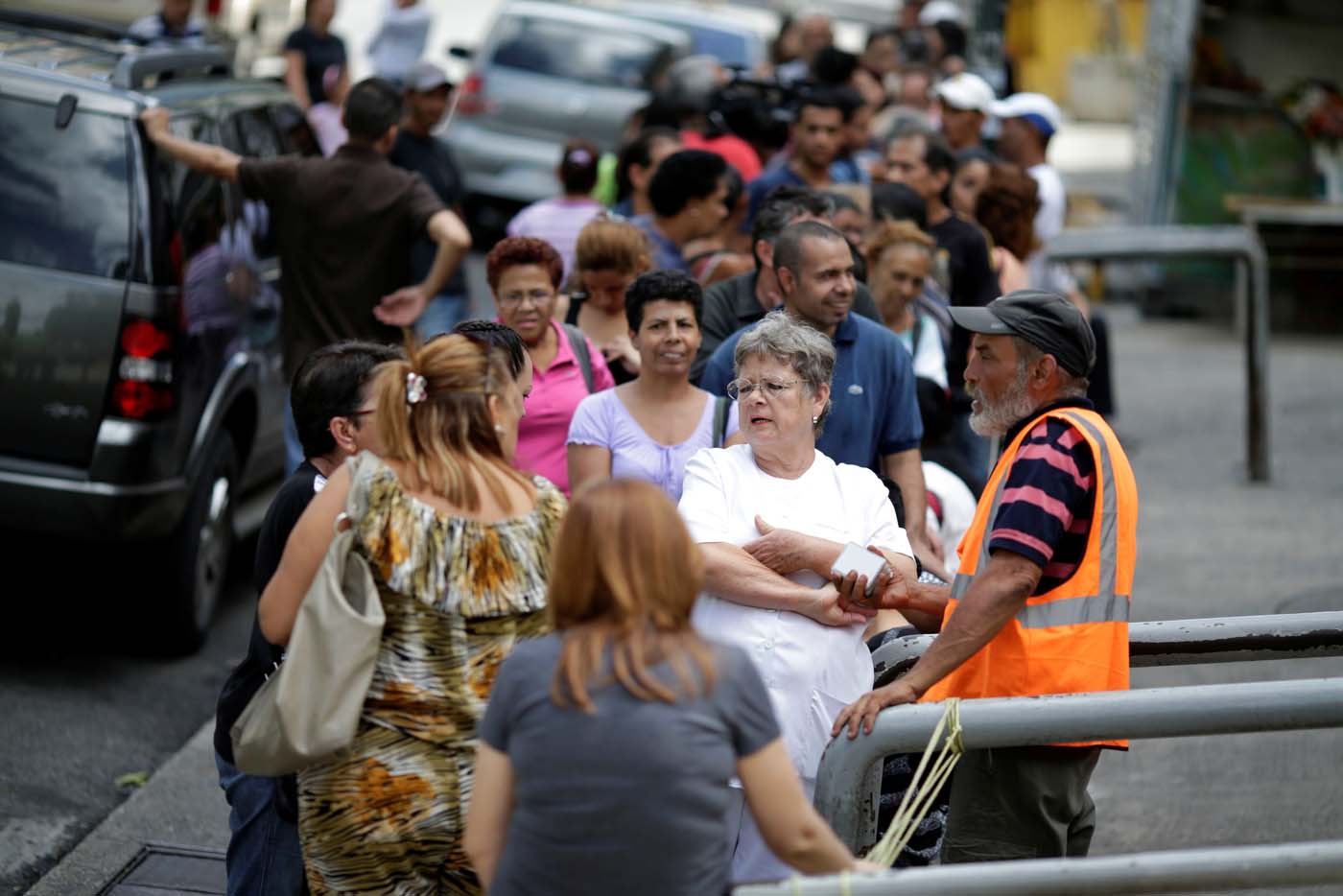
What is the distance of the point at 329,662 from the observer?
3.55m

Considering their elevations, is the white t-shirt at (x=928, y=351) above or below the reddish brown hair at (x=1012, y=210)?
below

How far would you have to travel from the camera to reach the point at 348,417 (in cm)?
439

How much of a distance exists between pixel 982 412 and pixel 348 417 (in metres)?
1.52

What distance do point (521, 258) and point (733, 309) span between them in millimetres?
805

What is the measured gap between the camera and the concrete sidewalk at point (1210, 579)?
6.01 metres

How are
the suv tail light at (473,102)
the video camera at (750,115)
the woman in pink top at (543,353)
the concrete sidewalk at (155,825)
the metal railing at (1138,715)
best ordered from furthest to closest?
the suv tail light at (473,102), the video camera at (750,115), the woman in pink top at (543,353), the concrete sidewalk at (155,825), the metal railing at (1138,715)

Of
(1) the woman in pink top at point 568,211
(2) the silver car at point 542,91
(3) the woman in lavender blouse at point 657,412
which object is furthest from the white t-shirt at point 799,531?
(2) the silver car at point 542,91

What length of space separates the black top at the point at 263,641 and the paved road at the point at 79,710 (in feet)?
4.95

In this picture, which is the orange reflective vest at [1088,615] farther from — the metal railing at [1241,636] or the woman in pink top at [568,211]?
the woman in pink top at [568,211]

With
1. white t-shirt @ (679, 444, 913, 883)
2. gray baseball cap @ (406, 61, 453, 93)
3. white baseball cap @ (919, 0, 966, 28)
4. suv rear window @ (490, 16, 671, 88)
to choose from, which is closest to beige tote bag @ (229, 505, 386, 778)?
white t-shirt @ (679, 444, 913, 883)

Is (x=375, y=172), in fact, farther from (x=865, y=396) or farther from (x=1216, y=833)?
(x=1216, y=833)

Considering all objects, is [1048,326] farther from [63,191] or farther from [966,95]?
[966,95]

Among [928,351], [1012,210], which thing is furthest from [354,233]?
[1012,210]

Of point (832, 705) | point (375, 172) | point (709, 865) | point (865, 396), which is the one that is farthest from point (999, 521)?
point (375, 172)
